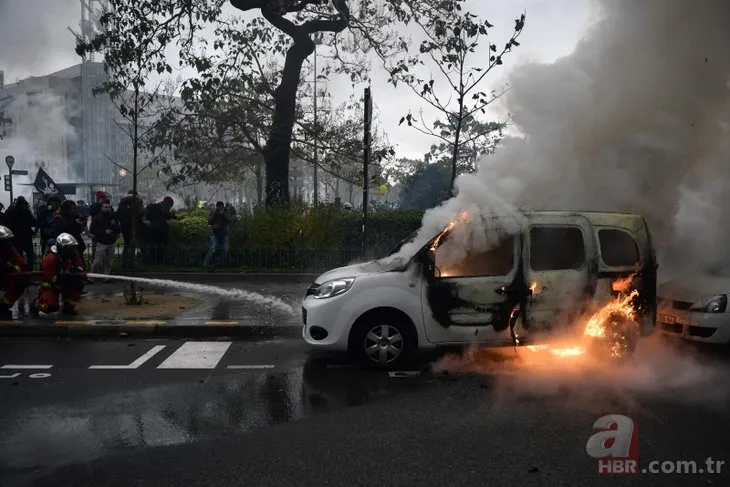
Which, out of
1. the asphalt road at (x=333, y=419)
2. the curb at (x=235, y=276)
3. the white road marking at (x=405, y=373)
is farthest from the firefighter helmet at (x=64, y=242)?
the white road marking at (x=405, y=373)

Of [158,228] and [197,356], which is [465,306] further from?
[158,228]

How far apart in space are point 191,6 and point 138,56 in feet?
7.06

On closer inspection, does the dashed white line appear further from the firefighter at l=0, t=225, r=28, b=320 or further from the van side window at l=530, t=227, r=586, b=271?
the van side window at l=530, t=227, r=586, b=271

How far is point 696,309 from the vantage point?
6.28m

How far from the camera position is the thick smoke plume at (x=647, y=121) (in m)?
7.62

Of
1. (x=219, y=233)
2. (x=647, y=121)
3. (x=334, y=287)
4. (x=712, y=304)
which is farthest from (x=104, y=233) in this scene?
(x=712, y=304)

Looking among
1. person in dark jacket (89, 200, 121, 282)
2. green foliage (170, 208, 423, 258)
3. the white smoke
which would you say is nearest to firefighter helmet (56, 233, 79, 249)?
person in dark jacket (89, 200, 121, 282)

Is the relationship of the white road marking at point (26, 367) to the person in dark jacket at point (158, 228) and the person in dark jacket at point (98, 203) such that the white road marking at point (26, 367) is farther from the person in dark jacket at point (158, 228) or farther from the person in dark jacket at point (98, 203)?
the person in dark jacket at point (158, 228)

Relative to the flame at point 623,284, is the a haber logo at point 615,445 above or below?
below

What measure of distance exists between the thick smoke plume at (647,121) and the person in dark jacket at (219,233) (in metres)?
7.12

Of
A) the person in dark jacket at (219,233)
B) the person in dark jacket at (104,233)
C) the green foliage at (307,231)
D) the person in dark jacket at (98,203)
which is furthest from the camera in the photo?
the green foliage at (307,231)

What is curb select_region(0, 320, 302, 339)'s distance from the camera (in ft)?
25.3

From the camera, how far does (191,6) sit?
42.4 feet

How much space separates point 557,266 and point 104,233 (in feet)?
28.2
